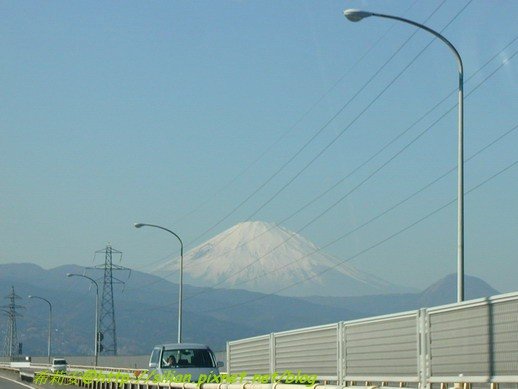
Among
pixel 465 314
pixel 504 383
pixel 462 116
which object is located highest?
pixel 462 116

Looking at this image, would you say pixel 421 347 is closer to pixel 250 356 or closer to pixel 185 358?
pixel 185 358

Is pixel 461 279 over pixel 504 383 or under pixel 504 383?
over

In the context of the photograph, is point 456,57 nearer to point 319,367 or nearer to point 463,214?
point 463,214

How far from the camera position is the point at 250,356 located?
38.9 m

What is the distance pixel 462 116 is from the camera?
29.2 meters

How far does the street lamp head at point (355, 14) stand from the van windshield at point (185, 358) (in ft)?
35.0

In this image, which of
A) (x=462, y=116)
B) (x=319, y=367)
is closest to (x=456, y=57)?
(x=462, y=116)

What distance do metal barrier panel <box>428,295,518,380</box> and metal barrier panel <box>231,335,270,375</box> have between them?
15718mm

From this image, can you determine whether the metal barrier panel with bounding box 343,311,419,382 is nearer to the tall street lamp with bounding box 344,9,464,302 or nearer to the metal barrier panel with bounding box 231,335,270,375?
the tall street lamp with bounding box 344,9,464,302

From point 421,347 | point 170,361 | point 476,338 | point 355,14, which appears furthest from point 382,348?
point 170,361

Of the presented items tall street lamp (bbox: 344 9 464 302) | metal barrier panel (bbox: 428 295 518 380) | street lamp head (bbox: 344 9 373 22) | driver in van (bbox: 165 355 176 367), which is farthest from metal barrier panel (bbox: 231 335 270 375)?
metal barrier panel (bbox: 428 295 518 380)

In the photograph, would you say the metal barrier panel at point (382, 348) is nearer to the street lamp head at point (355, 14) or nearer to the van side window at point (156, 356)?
the street lamp head at point (355, 14)

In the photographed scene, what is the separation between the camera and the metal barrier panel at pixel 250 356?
118 ft

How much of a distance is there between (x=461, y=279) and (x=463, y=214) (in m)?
2.05
